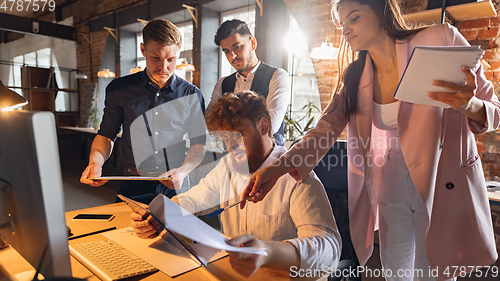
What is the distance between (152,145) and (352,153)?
118 centimetres

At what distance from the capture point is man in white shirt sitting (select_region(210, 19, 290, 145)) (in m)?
1.88

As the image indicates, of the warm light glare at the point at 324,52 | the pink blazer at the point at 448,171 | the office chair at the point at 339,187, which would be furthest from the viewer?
the warm light glare at the point at 324,52

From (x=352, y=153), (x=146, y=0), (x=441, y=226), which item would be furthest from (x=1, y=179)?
(x=146, y=0)

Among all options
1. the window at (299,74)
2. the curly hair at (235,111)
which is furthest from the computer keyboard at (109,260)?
the window at (299,74)

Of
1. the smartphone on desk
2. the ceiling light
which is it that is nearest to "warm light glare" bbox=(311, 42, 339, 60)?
the smartphone on desk

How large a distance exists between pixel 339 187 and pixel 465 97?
1.83 feet

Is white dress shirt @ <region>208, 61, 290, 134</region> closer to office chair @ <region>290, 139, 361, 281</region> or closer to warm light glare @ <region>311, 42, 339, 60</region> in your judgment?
office chair @ <region>290, 139, 361, 281</region>

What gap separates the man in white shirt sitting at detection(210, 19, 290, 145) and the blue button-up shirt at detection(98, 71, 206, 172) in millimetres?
A: 213

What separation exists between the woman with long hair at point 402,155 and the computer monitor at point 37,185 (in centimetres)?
64

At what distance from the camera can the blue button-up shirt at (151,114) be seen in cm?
177

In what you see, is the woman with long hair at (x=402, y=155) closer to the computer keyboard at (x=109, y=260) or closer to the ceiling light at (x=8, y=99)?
the computer keyboard at (x=109, y=260)

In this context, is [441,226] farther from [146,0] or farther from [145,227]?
[146,0]

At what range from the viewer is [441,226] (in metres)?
1.03

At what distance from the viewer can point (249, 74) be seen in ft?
6.88
